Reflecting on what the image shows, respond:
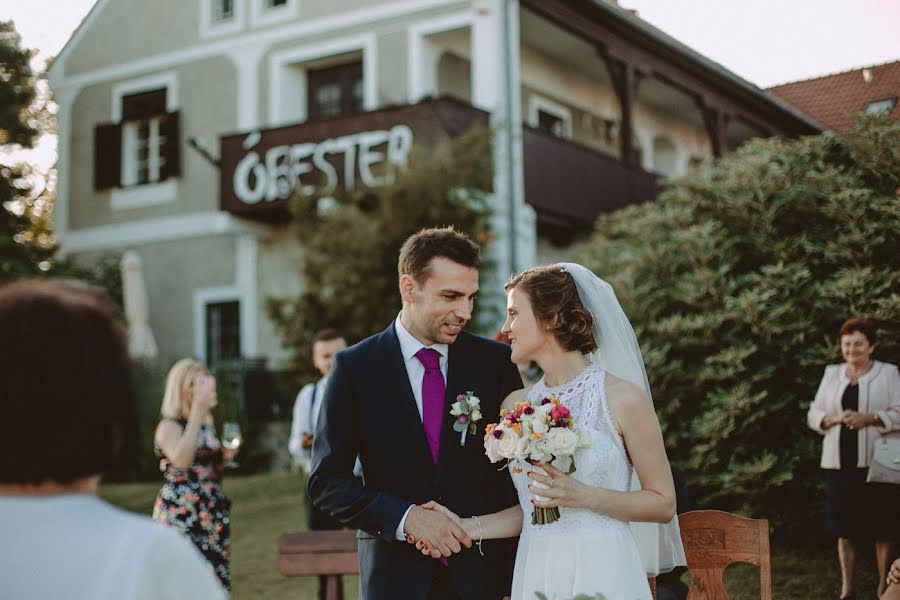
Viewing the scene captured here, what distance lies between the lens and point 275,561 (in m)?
10.3

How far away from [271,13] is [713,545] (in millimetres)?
15949

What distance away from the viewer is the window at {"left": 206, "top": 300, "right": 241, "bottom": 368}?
1867 cm

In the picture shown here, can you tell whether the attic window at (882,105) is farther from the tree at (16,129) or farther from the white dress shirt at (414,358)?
the tree at (16,129)

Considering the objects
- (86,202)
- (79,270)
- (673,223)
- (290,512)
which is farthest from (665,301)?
(86,202)

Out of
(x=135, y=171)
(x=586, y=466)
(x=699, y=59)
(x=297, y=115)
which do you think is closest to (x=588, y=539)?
(x=586, y=466)

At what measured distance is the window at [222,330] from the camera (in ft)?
61.3

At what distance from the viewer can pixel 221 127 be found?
61.5 feet

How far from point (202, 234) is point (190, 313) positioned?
1.50 metres

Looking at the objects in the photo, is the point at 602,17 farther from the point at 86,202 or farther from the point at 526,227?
the point at 86,202

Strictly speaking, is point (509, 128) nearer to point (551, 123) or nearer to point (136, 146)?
point (551, 123)

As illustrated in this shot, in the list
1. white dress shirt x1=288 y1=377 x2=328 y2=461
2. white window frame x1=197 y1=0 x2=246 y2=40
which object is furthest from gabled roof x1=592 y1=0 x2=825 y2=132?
white dress shirt x1=288 y1=377 x2=328 y2=461

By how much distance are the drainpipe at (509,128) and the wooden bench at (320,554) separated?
10.1 metres

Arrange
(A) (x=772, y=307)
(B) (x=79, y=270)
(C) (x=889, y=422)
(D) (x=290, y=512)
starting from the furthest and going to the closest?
(B) (x=79, y=270), (D) (x=290, y=512), (A) (x=772, y=307), (C) (x=889, y=422)

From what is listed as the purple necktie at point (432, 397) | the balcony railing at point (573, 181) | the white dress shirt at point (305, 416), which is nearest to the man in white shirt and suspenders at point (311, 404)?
the white dress shirt at point (305, 416)
